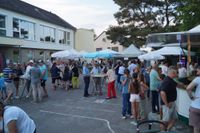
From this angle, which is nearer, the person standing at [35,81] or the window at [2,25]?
the person standing at [35,81]

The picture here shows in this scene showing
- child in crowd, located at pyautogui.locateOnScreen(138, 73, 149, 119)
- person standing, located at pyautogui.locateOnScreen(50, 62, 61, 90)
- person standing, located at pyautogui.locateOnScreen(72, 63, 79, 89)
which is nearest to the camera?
child in crowd, located at pyautogui.locateOnScreen(138, 73, 149, 119)

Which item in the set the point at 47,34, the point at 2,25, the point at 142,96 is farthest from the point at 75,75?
the point at 47,34

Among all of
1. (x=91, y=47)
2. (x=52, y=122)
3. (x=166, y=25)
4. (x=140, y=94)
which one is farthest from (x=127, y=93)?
(x=91, y=47)

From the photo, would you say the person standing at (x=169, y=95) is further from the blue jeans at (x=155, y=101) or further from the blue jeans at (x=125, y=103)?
the blue jeans at (x=155, y=101)

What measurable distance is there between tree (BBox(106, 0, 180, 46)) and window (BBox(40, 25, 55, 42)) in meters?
7.87

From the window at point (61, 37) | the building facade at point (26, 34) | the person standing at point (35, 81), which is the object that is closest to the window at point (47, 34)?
the building facade at point (26, 34)

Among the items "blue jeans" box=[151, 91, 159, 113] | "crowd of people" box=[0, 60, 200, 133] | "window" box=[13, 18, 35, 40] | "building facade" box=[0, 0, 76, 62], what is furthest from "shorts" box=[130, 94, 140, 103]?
"window" box=[13, 18, 35, 40]

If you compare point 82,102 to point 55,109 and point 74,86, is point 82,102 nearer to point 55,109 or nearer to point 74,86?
point 55,109

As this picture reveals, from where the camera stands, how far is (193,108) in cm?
608

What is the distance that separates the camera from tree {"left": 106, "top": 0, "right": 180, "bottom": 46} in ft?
117

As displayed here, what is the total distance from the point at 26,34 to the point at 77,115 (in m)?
21.6

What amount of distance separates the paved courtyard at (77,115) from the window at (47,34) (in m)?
20.6

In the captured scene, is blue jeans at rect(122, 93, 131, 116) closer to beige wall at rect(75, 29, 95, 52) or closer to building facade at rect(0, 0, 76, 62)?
building facade at rect(0, 0, 76, 62)

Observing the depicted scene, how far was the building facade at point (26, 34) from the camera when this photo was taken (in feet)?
86.7
